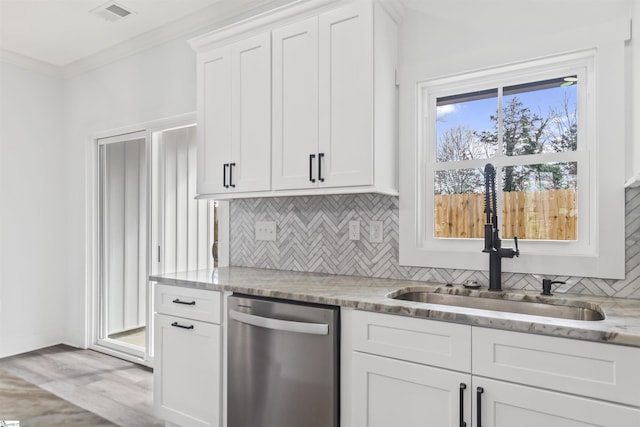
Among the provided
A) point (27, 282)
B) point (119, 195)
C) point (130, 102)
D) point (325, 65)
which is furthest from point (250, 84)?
point (27, 282)

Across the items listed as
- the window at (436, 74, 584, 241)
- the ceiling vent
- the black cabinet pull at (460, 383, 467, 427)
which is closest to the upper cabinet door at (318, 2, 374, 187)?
the window at (436, 74, 584, 241)

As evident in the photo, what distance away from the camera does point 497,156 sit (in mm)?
2129

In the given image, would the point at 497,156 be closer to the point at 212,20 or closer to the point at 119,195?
the point at 212,20

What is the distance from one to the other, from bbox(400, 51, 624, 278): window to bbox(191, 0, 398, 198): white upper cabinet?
23 centimetres

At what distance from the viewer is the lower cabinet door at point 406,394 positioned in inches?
56.8

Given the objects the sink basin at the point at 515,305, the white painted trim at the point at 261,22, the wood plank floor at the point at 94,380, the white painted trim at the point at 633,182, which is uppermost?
the white painted trim at the point at 261,22

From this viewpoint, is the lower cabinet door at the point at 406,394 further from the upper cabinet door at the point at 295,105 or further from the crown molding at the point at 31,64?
the crown molding at the point at 31,64

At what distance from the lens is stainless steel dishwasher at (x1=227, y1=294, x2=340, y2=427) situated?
1.72 m

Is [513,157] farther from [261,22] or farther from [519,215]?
[261,22]

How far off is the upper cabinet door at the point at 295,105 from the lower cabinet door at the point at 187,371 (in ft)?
2.95

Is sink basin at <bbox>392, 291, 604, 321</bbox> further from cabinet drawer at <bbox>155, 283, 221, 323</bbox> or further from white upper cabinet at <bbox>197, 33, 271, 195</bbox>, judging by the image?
white upper cabinet at <bbox>197, 33, 271, 195</bbox>

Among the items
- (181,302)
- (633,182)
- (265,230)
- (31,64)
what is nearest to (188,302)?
(181,302)

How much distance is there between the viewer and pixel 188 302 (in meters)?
2.20

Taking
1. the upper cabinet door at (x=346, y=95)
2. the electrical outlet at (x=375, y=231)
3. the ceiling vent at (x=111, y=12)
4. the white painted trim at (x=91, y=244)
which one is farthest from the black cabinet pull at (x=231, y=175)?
the white painted trim at (x=91, y=244)
